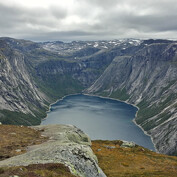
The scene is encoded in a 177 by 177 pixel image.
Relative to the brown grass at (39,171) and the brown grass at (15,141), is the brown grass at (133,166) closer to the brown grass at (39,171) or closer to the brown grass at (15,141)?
the brown grass at (39,171)

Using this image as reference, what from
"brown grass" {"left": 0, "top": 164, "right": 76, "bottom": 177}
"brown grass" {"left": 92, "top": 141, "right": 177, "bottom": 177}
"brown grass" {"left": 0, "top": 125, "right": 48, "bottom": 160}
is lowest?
"brown grass" {"left": 92, "top": 141, "right": 177, "bottom": 177}

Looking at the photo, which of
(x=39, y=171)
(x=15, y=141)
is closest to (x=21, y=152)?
(x=15, y=141)

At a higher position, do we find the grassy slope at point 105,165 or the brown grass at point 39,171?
the brown grass at point 39,171

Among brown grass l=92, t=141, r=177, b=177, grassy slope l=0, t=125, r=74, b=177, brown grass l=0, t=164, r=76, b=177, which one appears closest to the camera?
brown grass l=0, t=164, r=76, b=177

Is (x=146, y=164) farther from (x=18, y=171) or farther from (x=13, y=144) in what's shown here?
(x=18, y=171)

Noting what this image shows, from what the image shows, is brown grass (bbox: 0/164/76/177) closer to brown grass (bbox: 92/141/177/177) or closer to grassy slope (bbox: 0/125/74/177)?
grassy slope (bbox: 0/125/74/177)

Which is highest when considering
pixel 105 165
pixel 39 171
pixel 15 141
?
pixel 39 171

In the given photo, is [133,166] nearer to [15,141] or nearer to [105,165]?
[105,165]

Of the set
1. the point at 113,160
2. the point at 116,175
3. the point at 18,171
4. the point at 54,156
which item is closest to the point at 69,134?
the point at 113,160

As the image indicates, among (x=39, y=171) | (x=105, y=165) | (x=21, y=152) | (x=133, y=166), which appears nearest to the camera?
(x=39, y=171)

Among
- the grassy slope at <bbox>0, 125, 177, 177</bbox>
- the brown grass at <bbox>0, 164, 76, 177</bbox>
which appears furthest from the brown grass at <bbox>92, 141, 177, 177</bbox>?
the brown grass at <bbox>0, 164, 76, 177</bbox>

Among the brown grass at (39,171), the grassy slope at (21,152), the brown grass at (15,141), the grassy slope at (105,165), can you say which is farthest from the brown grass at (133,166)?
the brown grass at (15,141)
